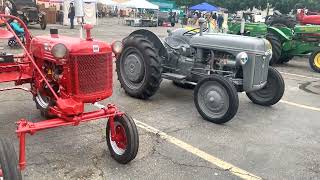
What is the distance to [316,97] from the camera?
26.2 ft

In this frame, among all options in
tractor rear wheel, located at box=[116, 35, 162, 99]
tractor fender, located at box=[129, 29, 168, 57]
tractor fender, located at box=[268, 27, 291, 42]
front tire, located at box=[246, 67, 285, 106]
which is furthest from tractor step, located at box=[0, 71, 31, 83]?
tractor fender, located at box=[268, 27, 291, 42]

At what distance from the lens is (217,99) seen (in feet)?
18.7

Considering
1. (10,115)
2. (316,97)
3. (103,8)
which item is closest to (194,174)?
(10,115)

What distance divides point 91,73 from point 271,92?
3.79m

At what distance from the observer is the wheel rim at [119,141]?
13.9 feet

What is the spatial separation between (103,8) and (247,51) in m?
45.2

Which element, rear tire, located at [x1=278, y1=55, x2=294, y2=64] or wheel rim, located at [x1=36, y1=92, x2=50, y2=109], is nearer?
wheel rim, located at [x1=36, y1=92, x2=50, y2=109]

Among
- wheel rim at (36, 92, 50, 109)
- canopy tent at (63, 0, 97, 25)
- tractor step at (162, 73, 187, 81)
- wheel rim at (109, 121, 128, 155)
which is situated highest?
canopy tent at (63, 0, 97, 25)

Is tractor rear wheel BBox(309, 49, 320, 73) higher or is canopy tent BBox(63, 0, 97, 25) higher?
canopy tent BBox(63, 0, 97, 25)

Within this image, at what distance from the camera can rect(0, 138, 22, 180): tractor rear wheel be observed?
319 centimetres

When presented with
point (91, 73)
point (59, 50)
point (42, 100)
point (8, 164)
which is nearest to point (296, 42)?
point (42, 100)

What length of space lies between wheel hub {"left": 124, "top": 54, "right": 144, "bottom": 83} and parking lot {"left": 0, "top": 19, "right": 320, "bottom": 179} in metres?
0.38

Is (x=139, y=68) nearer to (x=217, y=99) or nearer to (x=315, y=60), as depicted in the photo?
(x=217, y=99)

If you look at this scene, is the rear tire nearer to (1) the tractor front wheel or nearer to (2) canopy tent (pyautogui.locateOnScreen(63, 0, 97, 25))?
(1) the tractor front wheel
